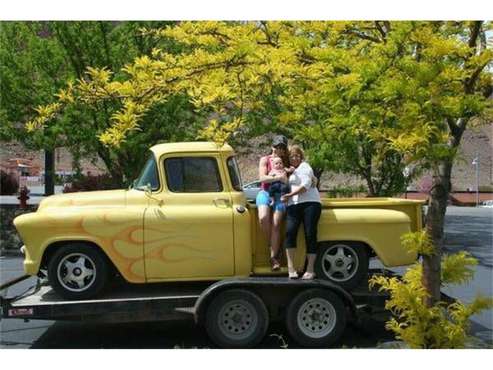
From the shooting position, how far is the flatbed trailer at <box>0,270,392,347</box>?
6.46 metres

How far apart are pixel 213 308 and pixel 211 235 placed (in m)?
0.77

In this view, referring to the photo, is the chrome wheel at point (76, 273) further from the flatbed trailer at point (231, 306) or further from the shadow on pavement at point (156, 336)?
the shadow on pavement at point (156, 336)

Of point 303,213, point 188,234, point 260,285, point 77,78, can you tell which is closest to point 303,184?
point 303,213

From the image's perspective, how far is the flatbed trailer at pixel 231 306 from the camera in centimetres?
646

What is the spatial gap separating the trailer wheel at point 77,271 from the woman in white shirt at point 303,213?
77.5 inches

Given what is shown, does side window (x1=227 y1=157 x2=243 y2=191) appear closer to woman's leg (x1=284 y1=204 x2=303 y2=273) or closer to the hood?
woman's leg (x1=284 y1=204 x2=303 y2=273)

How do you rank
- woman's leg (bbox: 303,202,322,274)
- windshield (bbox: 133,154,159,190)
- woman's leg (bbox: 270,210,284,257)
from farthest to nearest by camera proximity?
windshield (bbox: 133,154,159,190), woman's leg (bbox: 270,210,284,257), woman's leg (bbox: 303,202,322,274)

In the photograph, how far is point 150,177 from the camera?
7059 mm

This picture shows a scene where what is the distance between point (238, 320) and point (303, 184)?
62.6 inches

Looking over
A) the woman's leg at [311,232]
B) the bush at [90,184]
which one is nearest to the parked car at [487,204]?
the bush at [90,184]

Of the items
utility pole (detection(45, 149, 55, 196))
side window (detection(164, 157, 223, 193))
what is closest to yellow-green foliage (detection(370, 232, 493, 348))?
side window (detection(164, 157, 223, 193))

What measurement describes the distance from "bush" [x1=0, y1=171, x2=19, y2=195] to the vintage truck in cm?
3170

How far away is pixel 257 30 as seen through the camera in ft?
20.6

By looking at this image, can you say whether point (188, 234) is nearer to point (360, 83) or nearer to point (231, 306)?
point (231, 306)
